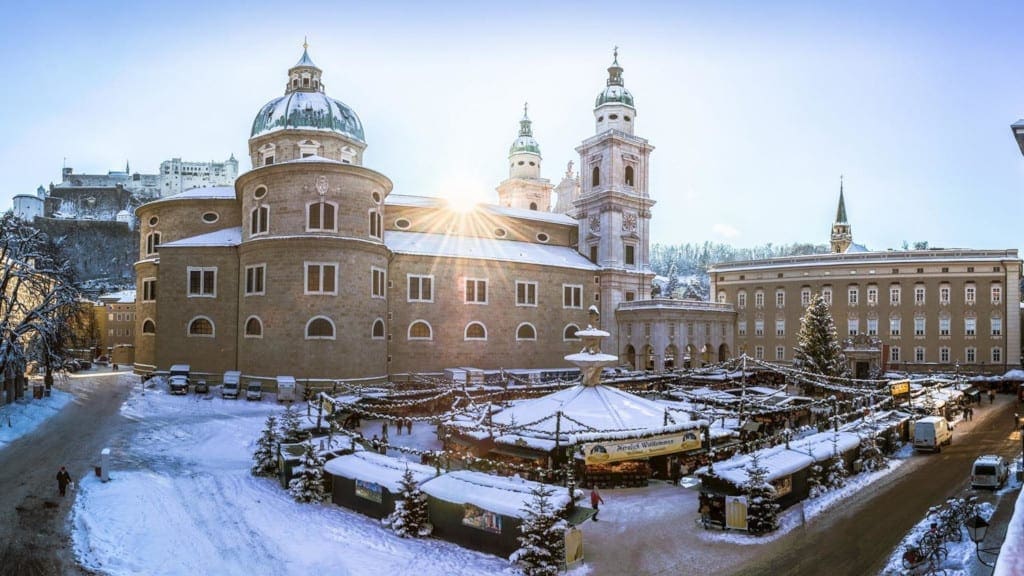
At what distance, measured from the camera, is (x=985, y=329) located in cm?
5303

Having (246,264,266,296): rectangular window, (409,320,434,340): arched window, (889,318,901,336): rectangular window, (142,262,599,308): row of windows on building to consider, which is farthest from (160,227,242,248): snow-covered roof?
(889,318,901,336): rectangular window

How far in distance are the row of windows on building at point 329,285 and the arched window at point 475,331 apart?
174cm

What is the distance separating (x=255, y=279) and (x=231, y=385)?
260 inches

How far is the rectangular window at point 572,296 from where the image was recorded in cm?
5191

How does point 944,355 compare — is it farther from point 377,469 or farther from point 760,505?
point 377,469

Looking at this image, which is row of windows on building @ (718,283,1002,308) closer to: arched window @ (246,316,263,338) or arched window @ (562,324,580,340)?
arched window @ (562,324,580,340)

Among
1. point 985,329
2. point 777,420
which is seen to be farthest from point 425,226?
point 985,329

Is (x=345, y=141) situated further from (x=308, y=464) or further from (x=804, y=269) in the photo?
(x=804, y=269)

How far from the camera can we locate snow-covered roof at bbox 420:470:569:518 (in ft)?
46.2

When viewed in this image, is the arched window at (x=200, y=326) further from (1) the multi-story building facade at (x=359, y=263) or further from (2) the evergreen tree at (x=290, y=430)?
(2) the evergreen tree at (x=290, y=430)

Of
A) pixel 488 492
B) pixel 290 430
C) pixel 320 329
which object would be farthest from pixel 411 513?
pixel 320 329

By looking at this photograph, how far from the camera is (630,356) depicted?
55375 mm

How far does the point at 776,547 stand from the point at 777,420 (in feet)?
56.2

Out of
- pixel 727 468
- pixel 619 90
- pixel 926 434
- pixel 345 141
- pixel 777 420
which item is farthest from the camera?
pixel 619 90
